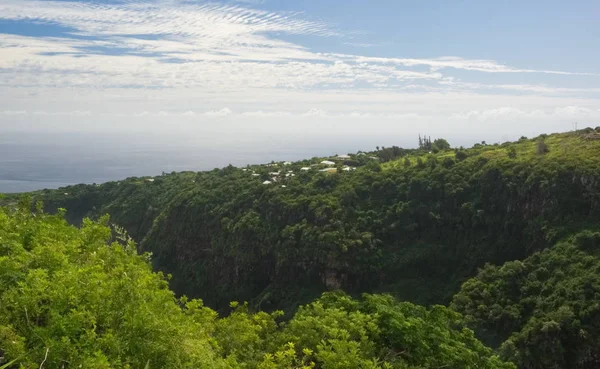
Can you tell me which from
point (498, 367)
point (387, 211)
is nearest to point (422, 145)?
point (387, 211)

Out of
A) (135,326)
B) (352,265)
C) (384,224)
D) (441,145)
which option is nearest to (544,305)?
(352,265)

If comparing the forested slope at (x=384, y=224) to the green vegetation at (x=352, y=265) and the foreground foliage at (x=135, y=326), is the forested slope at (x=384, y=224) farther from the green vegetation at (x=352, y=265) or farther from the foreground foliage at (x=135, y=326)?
the foreground foliage at (x=135, y=326)

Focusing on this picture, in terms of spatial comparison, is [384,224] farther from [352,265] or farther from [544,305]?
[544,305]

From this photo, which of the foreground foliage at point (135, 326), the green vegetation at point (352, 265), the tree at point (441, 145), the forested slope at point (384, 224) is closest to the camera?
the foreground foliage at point (135, 326)

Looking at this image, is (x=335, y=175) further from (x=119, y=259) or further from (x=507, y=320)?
(x=119, y=259)

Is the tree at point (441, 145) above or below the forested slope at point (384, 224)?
above

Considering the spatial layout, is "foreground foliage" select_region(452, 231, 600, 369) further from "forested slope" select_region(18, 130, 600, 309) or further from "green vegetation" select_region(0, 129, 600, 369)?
"forested slope" select_region(18, 130, 600, 309)

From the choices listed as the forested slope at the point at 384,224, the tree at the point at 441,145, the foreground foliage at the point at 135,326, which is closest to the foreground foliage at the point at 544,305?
the forested slope at the point at 384,224
